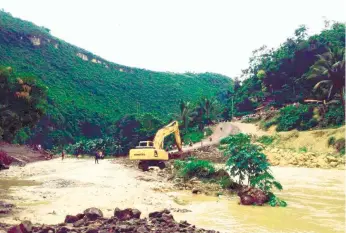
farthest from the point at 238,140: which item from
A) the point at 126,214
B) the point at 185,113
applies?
the point at 185,113

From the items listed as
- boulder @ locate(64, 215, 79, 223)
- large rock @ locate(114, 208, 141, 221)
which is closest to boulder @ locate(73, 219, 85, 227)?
boulder @ locate(64, 215, 79, 223)

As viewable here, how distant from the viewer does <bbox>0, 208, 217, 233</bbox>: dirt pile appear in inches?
302

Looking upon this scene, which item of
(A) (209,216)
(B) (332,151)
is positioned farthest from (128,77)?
(A) (209,216)

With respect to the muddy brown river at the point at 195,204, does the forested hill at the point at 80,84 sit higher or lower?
higher

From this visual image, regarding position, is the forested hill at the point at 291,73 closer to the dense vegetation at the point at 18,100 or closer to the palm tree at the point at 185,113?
the palm tree at the point at 185,113

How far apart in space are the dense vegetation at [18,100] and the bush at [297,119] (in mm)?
37155

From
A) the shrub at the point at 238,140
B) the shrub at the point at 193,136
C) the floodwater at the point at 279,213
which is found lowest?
the floodwater at the point at 279,213

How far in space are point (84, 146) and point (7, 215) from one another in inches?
2091

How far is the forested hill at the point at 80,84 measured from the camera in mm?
78938

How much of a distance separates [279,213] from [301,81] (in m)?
51.9

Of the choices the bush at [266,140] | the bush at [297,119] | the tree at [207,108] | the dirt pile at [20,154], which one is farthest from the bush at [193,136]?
the dirt pile at [20,154]

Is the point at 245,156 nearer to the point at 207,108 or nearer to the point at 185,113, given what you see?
the point at 185,113

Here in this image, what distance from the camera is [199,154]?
Result: 39.5 m

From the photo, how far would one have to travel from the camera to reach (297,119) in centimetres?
4800
